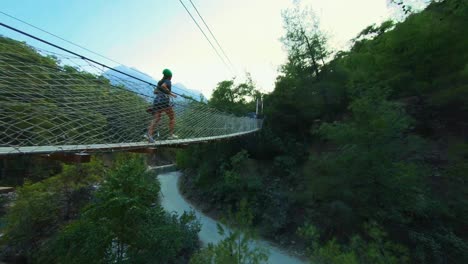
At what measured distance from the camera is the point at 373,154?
336 centimetres

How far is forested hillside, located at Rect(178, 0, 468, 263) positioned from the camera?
3.33 metres

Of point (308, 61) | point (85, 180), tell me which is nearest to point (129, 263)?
point (85, 180)

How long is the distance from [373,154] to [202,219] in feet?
13.1

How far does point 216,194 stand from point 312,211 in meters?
2.63

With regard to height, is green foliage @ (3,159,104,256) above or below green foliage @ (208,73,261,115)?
below

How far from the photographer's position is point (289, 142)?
678 cm

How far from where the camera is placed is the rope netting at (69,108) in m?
1.61

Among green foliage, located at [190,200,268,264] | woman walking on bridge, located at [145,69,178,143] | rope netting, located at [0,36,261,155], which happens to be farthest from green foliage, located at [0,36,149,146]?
green foliage, located at [190,200,268,264]

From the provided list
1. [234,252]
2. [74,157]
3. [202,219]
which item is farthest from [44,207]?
[234,252]

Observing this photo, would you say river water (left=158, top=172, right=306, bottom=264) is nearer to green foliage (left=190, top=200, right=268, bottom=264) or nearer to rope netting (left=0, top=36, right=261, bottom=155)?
green foliage (left=190, top=200, right=268, bottom=264)

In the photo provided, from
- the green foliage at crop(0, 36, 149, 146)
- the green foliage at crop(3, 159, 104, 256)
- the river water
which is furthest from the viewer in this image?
the river water

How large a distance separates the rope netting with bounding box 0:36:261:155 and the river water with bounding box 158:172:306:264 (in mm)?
1426

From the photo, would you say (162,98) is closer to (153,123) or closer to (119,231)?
(153,123)

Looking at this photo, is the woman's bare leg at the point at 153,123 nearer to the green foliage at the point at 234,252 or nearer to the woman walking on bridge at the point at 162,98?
the woman walking on bridge at the point at 162,98
